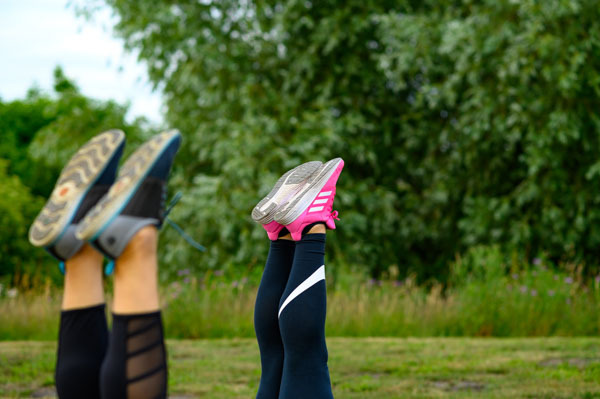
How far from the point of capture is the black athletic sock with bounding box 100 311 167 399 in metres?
2.76

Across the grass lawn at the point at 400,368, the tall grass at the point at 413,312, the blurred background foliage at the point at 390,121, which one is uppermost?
the blurred background foliage at the point at 390,121

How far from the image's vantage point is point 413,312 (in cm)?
976

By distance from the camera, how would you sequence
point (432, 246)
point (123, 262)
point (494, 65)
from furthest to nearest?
point (432, 246)
point (494, 65)
point (123, 262)

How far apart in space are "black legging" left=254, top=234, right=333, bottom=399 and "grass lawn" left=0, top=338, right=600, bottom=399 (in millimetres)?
1903

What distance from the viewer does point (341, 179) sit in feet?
41.8

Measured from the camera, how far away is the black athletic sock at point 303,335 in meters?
3.32

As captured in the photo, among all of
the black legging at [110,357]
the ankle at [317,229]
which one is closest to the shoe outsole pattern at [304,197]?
the ankle at [317,229]

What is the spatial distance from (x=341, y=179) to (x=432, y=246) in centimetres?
307

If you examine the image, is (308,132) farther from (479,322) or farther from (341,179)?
(479,322)

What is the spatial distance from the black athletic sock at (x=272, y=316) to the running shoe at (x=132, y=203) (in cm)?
91

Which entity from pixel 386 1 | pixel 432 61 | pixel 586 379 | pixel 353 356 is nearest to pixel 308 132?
A: pixel 432 61

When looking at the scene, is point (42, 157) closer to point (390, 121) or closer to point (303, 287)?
point (390, 121)

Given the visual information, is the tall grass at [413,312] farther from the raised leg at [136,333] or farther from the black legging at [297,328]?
the raised leg at [136,333]

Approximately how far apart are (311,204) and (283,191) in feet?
0.61
